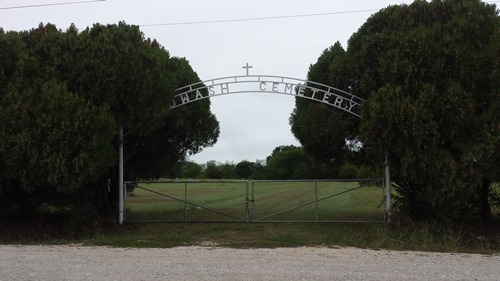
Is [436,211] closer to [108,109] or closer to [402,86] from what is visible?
[402,86]

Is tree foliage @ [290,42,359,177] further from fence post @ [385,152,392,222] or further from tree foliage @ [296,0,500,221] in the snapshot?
fence post @ [385,152,392,222]

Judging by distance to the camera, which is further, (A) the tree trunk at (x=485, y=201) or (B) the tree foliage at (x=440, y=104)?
(A) the tree trunk at (x=485, y=201)

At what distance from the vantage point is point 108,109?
13562mm

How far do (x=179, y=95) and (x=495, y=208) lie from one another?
422 inches

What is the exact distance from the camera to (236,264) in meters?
9.81

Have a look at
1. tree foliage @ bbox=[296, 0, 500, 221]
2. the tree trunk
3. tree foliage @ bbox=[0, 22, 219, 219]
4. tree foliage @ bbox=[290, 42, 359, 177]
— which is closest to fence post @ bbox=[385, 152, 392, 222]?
tree foliage @ bbox=[296, 0, 500, 221]

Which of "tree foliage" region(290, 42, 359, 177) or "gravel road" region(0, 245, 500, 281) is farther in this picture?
"tree foliage" region(290, 42, 359, 177)

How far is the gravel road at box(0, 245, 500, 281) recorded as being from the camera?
28.3 feet

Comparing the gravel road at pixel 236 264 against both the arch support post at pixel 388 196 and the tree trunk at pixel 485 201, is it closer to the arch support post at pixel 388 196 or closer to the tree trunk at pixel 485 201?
the arch support post at pixel 388 196

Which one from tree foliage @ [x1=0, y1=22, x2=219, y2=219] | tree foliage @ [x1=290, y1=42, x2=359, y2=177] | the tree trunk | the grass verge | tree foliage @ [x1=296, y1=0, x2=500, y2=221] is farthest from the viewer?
tree foliage @ [x1=290, y1=42, x2=359, y2=177]

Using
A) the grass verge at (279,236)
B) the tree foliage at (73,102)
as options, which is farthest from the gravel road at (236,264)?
the tree foliage at (73,102)

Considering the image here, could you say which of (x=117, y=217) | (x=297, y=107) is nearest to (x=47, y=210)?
(x=117, y=217)

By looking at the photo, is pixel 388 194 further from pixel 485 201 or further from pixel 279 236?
pixel 279 236

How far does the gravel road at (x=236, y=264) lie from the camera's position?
8625mm
